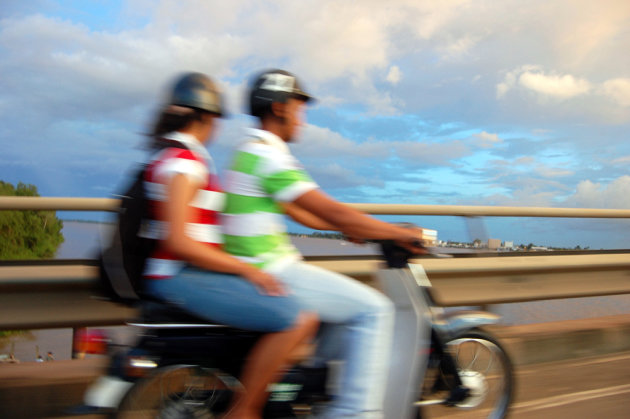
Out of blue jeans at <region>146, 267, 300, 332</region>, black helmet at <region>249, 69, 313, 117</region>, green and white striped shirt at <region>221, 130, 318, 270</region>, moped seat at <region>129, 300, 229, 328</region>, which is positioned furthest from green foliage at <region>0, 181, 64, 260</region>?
black helmet at <region>249, 69, 313, 117</region>

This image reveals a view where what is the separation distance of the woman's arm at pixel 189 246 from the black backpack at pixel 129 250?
11 cm

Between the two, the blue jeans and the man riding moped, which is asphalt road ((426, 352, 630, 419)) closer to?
the man riding moped

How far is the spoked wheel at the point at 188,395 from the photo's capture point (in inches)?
98.3

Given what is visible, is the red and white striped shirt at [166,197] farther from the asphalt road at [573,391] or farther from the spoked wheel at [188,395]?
the asphalt road at [573,391]

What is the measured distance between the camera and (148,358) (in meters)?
2.44

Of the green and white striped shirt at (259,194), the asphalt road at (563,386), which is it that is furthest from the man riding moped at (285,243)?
the asphalt road at (563,386)

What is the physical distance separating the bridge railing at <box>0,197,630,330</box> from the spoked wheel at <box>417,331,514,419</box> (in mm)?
1132

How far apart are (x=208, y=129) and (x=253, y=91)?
0.83 ft

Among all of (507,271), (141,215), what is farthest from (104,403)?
(507,271)

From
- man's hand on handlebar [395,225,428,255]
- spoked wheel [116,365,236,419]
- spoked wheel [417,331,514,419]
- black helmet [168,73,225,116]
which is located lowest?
spoked wheel [116,365,236,419]

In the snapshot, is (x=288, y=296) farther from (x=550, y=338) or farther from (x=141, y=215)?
(x=550, y=338)

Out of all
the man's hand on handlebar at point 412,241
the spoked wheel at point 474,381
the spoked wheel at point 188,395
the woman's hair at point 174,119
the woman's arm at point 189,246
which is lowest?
the spoked wheel at point 188,395

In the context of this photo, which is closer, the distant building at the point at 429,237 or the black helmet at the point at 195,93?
the black helmet at the point at 195,93

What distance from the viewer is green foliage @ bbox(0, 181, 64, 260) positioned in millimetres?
3193
